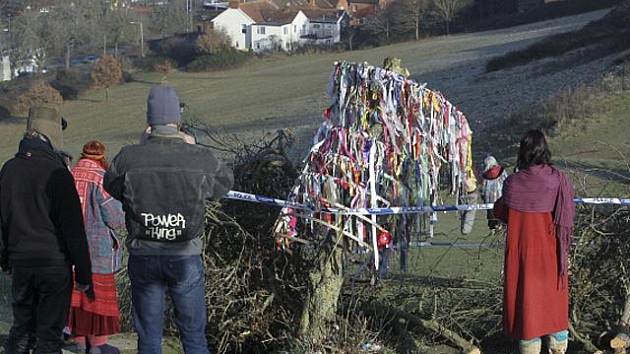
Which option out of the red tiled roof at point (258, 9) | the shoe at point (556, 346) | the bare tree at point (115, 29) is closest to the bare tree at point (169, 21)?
the bare tree at point (115, 29)

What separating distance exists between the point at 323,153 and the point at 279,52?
8194 cm

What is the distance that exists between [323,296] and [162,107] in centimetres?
234

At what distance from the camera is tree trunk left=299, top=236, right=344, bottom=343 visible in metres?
7.00

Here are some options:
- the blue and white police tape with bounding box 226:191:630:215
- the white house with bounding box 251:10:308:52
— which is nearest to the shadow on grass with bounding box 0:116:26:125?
the white house with bounding box 251:10:308:52

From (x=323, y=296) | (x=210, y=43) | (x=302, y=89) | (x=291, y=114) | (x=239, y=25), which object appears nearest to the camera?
(x=323, y=296)

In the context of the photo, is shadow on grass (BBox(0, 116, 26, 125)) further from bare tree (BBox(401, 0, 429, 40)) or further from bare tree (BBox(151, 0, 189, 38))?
bare tree (BBox(151, 0, 189, 38))

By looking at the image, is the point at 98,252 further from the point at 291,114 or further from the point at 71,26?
the point at 71,26

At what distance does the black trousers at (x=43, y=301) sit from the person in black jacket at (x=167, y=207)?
76cm

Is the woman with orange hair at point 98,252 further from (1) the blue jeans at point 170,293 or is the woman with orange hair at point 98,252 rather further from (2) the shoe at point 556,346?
(2) the shoe at point 556,346

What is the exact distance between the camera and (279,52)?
88.1 m

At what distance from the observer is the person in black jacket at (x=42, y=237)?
Result: 19.1ft

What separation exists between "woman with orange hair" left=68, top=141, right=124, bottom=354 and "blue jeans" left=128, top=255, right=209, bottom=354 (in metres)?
1.59

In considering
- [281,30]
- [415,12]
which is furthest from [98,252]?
[281,30]

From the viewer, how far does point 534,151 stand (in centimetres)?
611
